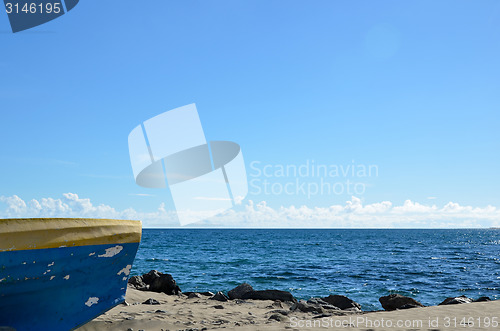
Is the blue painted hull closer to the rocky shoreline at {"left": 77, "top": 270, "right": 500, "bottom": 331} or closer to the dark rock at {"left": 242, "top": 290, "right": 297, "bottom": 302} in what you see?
the rocky shoreline at {"left": 77, "top": 270, "right": 500, "bottom": 331}

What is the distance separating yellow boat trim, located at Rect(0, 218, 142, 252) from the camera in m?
4.86

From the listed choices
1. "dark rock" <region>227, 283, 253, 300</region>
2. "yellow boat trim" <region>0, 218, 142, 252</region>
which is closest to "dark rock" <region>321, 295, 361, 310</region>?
"dark rock" <region>227, 283, 253, 300</region>

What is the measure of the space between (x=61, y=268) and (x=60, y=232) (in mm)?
581

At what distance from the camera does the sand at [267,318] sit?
7328 mm

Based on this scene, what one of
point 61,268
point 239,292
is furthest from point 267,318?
point 61,268

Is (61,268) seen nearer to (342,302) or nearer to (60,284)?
(60,284)

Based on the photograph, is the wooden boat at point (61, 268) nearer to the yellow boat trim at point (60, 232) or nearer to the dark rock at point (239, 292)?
the yellow boat trim at point (60, 232)

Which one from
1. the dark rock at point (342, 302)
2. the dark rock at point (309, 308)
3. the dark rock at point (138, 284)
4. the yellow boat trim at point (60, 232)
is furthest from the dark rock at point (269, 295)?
the yellow boat trim at point (60, 232)

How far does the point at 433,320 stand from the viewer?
760 centimetres

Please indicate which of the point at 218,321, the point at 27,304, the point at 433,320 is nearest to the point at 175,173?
the point at 218,321

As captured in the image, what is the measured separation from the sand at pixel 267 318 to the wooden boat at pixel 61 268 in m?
2.19

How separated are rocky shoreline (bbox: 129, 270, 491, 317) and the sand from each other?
734 mm

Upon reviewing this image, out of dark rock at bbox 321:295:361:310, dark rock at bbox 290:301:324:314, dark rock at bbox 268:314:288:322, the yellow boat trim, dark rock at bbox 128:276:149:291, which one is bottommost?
dark rock at bbox 321:295:361:310

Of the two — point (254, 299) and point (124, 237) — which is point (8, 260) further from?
point (254, 299)
